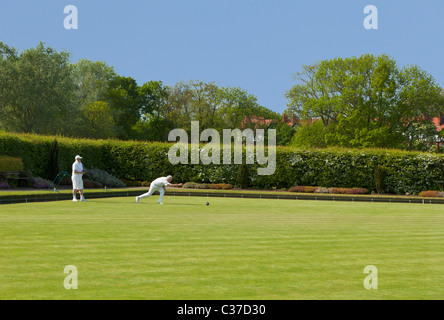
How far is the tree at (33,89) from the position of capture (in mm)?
52125

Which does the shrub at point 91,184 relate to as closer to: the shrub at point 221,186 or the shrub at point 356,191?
the shrub at point 221,186

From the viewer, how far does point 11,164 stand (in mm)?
27250

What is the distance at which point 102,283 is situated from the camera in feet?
18.6

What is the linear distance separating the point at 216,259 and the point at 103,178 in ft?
84.4

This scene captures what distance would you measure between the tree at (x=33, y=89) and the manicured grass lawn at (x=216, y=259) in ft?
142

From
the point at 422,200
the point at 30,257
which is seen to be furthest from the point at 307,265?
the point at 422,200

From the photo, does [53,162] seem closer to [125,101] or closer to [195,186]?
[195,186]

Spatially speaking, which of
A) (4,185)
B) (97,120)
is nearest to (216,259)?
(4,185)

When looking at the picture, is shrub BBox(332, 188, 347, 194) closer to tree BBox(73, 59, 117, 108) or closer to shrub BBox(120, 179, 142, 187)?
shrub BBox(120, 179, 142, 187)

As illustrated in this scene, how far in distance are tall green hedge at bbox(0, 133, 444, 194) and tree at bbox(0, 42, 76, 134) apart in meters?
21.0

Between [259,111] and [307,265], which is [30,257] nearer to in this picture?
[307,265]

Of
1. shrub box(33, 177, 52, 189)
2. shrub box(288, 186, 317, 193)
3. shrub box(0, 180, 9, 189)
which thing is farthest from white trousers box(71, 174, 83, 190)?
shrub box(288, 186, 317, 193)

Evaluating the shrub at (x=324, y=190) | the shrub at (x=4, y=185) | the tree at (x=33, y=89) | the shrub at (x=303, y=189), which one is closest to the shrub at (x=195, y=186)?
the shrub at (x=303, y=189)

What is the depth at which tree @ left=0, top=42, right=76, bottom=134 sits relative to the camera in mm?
52125
